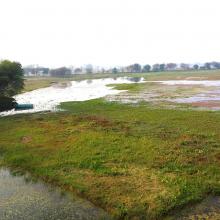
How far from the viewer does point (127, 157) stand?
60.7 ft

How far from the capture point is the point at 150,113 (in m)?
33.7

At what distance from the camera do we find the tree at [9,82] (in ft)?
142

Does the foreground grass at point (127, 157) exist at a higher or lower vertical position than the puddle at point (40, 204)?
higher

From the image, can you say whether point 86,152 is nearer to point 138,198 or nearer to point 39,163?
point 39,163

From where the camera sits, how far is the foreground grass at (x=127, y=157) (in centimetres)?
1386

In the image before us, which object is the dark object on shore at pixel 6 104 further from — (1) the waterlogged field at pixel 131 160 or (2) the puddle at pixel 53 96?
(1) the waterlogged field at pixel 131 160

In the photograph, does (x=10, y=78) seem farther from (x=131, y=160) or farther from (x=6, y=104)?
(x=131, y=160)

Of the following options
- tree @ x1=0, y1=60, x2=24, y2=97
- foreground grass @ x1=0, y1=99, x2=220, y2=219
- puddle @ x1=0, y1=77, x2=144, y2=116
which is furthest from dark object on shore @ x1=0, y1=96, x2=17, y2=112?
foreground grass @ x1=0, y1=99, x2=220, y2=219

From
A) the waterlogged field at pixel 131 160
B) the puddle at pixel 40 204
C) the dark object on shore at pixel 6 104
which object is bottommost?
the puddle at pixel 40 204

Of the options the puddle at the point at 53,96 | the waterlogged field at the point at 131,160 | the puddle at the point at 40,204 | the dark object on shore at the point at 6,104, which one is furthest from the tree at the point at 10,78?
the puddle at the point at 40,204

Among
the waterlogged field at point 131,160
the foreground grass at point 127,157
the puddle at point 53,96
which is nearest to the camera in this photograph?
the waterlogged field at point 131,160

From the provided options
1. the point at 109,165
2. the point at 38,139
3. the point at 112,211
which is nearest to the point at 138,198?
the point at 112,211

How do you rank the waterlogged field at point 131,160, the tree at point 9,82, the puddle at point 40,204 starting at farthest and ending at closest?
the tree at point 9,82
the waterlogged field at point 131,160
the puddle at point 40,204

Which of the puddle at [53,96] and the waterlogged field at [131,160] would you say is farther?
the puddle at [53,96]
